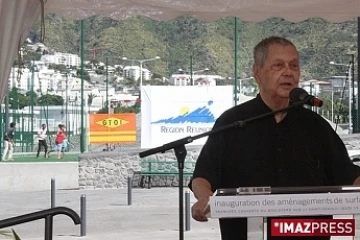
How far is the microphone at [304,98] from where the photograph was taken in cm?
277

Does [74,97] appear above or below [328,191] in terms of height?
above

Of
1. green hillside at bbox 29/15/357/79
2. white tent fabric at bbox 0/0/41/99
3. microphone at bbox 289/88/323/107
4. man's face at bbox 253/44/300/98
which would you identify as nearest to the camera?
microphone at bbox 289/88/323/107

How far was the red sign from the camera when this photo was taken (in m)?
2.39

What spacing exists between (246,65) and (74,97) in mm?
3531

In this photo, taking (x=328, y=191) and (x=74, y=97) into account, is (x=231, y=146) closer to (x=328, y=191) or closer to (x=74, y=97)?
(x=328, y=191)

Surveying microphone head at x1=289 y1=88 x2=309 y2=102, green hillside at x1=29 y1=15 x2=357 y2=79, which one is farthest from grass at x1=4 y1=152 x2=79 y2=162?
microphone head at x1=289 y1=88 x2=309 y2=102

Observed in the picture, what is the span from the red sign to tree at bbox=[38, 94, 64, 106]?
13.8m

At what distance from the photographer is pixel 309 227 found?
2396 millimetres

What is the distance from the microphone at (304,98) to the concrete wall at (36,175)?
1307cm

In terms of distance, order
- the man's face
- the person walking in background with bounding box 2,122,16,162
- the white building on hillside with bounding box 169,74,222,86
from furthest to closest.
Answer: the white building on hillside with bounding box 169,74,222,86
the person walking in background with bounding box 2,122,16,162
the man's face

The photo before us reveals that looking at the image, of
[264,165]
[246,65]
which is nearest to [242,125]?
[264,165]

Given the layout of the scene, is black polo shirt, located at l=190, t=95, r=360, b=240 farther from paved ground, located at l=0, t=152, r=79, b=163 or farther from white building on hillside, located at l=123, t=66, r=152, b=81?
white building on hillside, located at l=123, t=66, r=152, b=81

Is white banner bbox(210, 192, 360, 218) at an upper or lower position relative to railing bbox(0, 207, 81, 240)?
upper

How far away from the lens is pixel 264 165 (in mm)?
3186
